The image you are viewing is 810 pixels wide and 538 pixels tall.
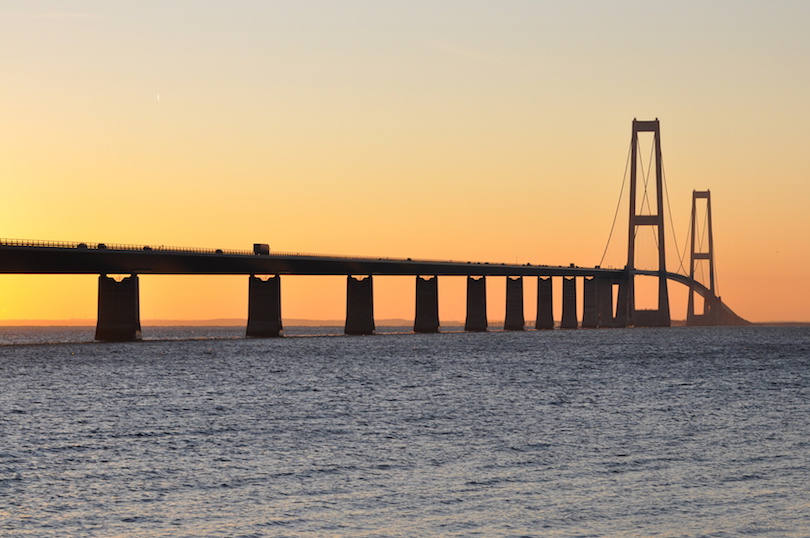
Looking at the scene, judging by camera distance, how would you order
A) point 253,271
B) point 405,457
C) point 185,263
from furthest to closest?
point 253,271
point 185,263
point 405,457

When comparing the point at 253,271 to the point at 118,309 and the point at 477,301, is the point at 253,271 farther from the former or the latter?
the point at 477,301

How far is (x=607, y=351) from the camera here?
120 m

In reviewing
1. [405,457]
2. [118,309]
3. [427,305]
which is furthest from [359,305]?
[405,457]

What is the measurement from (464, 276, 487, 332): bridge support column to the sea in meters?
121

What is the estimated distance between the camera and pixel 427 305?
183875 mm

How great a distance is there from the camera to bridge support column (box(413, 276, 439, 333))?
179125 millimetres

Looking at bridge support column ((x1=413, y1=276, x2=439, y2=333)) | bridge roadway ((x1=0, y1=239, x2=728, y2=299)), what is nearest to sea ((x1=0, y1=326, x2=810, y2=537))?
bridge roadway ((x1=0, y1=239, x2=728, y2=299))

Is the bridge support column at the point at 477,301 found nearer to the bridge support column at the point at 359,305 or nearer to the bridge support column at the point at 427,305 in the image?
the bridge support column at the point at 427,305

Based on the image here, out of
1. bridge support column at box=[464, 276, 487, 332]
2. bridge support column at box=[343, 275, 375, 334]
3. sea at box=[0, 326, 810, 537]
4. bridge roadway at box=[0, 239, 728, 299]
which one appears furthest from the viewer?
bridge support column at box=[464, 276, 487, 332]

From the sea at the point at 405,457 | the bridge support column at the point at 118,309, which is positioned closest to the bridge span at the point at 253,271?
the bridge support column at the point at 118,309

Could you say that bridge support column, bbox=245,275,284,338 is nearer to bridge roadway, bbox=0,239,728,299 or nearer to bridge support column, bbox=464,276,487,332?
bridge roadway, bbox=0,239,728,299

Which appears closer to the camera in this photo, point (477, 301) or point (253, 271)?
point (253, 271)

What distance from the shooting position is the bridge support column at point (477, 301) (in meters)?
192

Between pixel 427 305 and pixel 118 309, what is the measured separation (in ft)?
213
